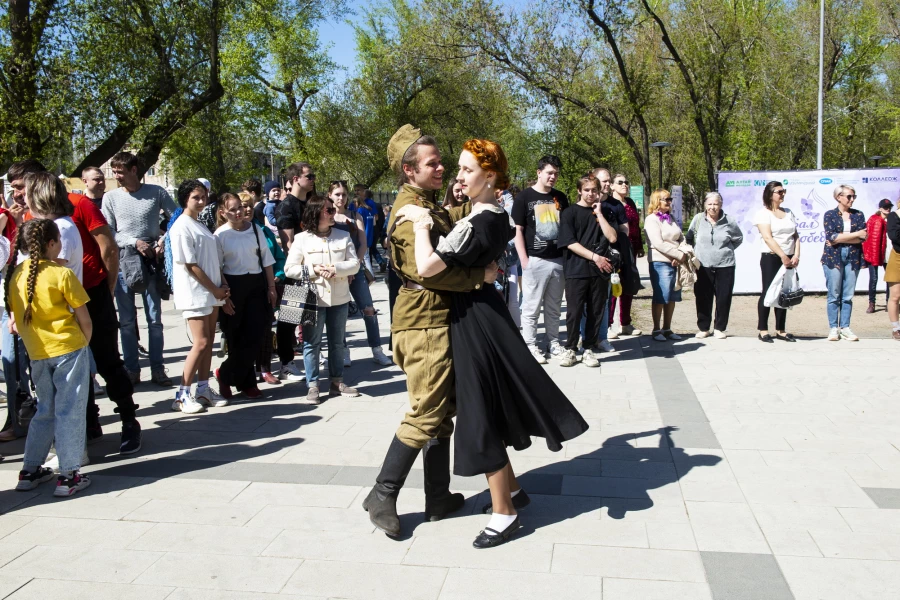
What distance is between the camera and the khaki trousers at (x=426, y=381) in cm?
376

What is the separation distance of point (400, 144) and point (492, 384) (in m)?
1.28

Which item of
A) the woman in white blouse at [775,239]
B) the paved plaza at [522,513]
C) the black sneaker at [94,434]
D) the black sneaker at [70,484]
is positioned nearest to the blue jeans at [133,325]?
the paved plaza at [522,513]

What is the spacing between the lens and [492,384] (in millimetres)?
3721

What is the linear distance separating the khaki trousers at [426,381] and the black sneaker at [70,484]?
6.63ft

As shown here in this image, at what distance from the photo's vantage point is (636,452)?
16.9 feet

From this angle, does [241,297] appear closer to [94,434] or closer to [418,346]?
[94,434]

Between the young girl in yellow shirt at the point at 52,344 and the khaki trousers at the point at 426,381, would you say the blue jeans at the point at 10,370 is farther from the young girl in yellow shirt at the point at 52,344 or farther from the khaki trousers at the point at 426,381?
the khaki trousers at the point at 426,381

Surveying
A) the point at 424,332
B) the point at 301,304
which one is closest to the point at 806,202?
the point at 301,304

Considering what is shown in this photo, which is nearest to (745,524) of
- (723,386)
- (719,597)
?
(719,597)

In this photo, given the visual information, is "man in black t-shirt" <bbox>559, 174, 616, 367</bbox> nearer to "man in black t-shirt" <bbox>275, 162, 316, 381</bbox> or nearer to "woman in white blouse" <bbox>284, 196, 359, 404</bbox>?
"woman in white blouse" <bbox>284, 196, 359, 404</bbox>

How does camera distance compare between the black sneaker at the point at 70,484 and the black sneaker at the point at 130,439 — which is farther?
the black sneaker at the point at 130,439

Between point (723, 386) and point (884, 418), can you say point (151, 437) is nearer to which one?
point (723, 386)

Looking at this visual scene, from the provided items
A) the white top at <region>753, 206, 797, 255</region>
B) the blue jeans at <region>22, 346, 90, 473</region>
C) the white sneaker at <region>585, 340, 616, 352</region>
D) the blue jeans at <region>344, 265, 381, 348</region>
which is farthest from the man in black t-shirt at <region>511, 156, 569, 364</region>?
the blue jeans at <region>22, 346, 90, 473</region>

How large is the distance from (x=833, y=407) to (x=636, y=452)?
2051 millimetres
